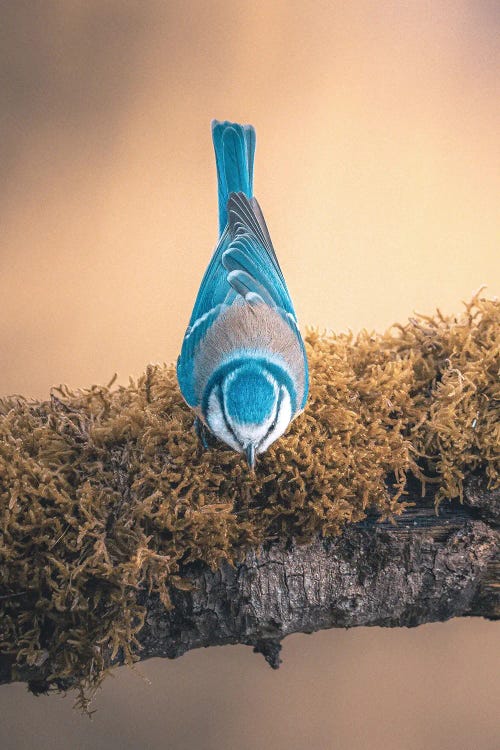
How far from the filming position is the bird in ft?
6.63

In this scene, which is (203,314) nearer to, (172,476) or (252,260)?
(252,260)

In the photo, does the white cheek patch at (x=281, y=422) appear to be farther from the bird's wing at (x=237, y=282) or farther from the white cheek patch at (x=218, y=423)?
the bird's wing at (x=237, y=282)

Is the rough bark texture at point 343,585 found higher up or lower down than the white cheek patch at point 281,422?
lower down

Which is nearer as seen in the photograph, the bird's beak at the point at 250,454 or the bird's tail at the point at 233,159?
the bird's beak at the point at 250,454

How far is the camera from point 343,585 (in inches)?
79.1

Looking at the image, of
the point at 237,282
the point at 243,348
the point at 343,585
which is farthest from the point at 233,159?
the point at 343,585

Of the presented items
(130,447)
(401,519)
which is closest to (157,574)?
(130,447)

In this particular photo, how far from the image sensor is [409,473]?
2.16 metres

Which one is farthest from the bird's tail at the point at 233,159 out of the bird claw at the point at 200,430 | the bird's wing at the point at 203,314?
the bird claw at the point at 200,430

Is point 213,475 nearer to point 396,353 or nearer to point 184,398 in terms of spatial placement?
point 184,398

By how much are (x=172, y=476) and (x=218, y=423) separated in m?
0.19

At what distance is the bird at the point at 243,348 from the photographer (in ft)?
6.63

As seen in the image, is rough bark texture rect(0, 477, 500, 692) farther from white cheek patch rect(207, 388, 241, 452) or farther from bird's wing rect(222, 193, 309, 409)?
bird's wing rect(222, 193, 309, 409)

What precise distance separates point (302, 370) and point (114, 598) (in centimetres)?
81
